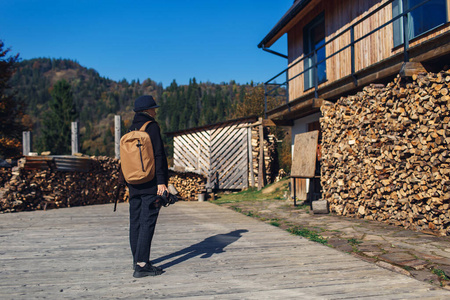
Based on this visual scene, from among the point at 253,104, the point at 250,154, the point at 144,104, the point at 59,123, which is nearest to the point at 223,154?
the point at 250,154

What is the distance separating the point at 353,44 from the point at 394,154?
3.31m

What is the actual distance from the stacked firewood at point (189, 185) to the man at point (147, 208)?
11006 mm

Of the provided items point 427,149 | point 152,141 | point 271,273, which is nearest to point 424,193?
point 427,149

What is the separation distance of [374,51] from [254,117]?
309 inches

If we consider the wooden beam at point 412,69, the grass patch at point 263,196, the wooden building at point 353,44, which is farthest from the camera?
the grass patch at point 263,196

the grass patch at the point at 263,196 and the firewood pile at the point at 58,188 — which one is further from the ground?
the firewood pile at the point at 58,188

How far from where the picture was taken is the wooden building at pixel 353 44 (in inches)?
250

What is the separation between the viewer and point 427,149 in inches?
227

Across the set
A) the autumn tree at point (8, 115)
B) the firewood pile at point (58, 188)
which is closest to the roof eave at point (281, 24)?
the firewood pile at point (58, 188)

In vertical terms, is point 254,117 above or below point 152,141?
above

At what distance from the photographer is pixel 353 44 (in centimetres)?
864

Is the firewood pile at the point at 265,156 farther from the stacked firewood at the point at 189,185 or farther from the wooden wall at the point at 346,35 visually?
the wooden wall at the point at 346,35

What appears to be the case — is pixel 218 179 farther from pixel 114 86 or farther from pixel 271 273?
pixel 114 86

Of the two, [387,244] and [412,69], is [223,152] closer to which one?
[412,69]
